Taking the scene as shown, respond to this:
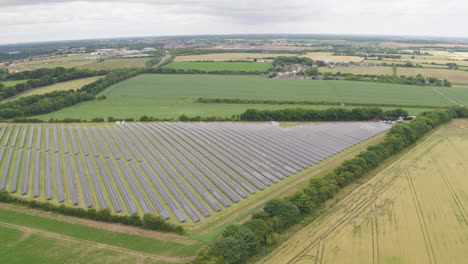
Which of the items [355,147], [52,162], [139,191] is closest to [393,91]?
[355,147]

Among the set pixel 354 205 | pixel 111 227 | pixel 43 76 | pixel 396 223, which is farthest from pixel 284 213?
pixel 43 76

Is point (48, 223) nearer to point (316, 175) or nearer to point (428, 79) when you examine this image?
point (316, 175)

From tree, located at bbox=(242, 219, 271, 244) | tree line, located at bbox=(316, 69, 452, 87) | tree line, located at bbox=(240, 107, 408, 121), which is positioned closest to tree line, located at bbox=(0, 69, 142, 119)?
tree line, located at bbox=(240, 107, 408, 121)

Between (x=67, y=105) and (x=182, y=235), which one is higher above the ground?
(x=67, y=105)

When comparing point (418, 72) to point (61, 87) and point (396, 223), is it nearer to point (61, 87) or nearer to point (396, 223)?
point (396, 223)

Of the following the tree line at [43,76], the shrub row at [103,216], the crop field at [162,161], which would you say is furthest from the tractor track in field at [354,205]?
the tree line at [43,76]

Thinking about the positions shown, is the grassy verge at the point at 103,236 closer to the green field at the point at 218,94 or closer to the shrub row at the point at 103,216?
the shrub row at the point at 103,216
